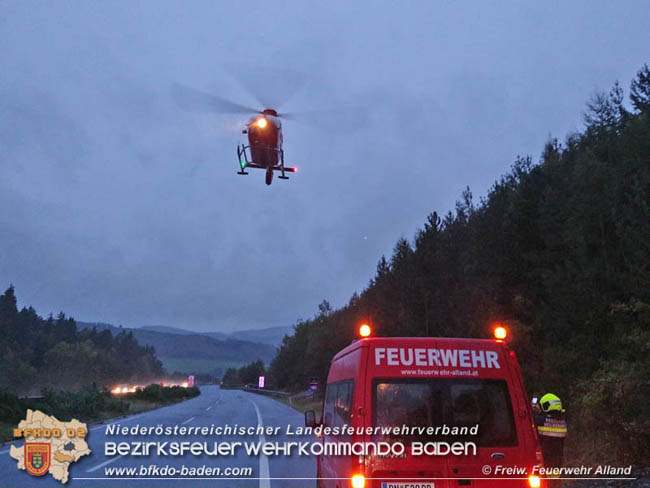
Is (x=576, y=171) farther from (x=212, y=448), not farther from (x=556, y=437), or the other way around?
(x=212, y=448)

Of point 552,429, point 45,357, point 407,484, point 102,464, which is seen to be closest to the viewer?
point 407,484

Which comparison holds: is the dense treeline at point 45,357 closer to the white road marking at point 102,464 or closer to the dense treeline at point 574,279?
the dense treeline at point 574,279

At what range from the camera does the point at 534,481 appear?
4.75 metres

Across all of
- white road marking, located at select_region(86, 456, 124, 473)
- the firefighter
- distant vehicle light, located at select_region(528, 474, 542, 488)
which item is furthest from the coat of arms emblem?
distant vehicle light, located at select_region(528, 474, 542, 488)

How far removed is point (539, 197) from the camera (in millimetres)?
23562

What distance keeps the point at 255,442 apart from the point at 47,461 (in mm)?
8320

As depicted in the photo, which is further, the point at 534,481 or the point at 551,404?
the point at 551,404

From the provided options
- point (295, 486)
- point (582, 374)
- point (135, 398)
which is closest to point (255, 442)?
point (295, 486)

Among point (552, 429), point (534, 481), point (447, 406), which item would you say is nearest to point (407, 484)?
point (447, 406)

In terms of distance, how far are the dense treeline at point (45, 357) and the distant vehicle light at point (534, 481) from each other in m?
91.7

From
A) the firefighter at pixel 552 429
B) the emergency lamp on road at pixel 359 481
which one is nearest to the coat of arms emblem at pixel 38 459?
the emergency lamp on road at pixel 359 481

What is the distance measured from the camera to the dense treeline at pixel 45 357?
281ft

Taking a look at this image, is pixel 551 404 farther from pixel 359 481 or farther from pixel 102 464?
pixel 102 464

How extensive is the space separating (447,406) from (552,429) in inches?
146
